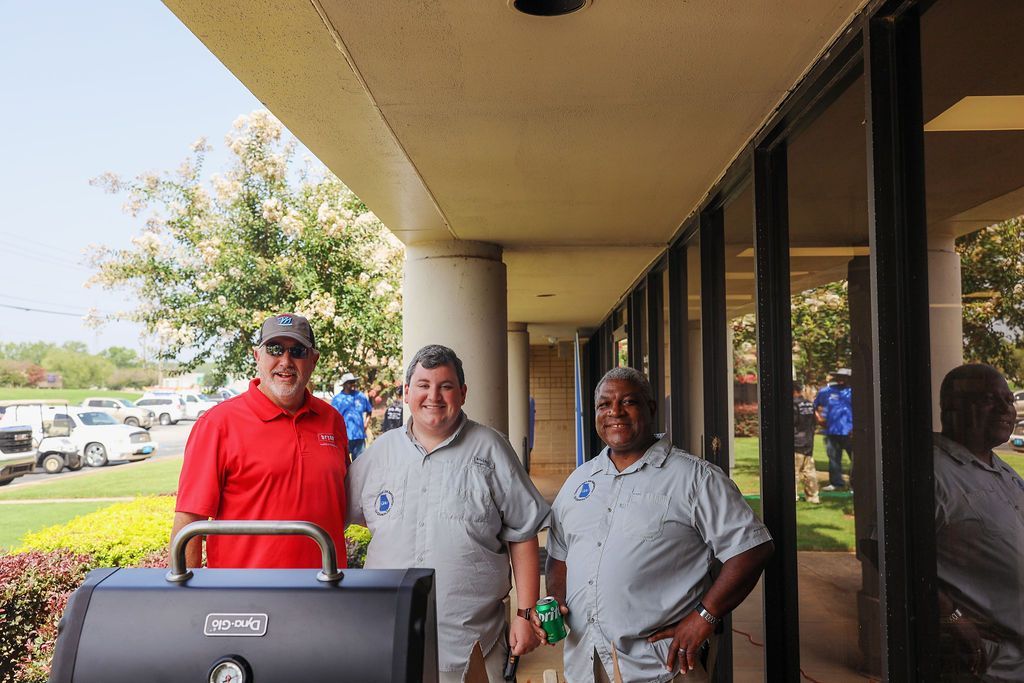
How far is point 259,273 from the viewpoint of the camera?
15031mm

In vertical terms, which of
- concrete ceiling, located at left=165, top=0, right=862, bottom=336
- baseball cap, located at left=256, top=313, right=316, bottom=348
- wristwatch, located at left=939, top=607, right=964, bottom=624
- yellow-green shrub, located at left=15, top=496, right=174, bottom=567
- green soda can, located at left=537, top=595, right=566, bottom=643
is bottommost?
yellow-green shrub, located at left=15, top=496, right=174, bottom=567

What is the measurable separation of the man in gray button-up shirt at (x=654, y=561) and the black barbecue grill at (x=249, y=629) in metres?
1.35

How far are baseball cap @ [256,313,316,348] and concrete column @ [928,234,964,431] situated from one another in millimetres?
1729

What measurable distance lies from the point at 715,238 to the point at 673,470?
2263 mm

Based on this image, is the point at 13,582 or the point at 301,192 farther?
the point at 301,192

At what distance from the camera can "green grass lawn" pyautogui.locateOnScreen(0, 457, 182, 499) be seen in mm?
16766

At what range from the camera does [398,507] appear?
2.42 meters

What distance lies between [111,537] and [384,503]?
2.78 metres

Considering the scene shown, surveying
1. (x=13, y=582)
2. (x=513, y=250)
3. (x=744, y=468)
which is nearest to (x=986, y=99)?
(x=744, y=468)

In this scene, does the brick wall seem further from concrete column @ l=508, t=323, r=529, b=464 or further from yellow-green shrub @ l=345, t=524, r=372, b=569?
yellow-green shrub @ l=345, t=524, r=372, b=569

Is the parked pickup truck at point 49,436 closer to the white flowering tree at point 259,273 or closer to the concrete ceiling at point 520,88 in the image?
the white flowering tree at point 259,273

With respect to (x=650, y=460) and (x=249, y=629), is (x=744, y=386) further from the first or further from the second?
(x=249, y=629)

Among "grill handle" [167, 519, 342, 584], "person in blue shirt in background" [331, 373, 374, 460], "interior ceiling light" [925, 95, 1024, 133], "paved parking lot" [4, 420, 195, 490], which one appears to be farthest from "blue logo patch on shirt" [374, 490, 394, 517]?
"person in blue shirt in background" [331, 373, 374, 460]

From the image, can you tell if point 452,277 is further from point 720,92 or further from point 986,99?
point 986,99
